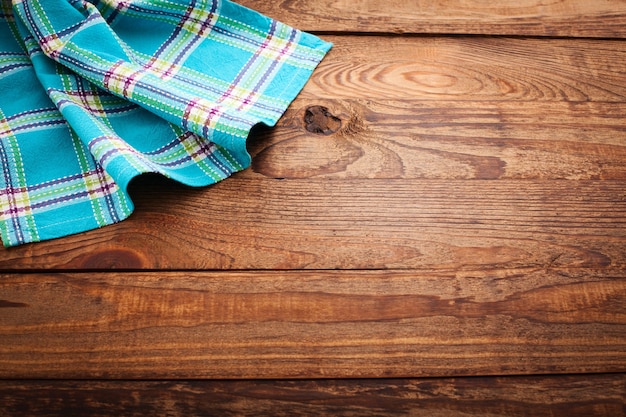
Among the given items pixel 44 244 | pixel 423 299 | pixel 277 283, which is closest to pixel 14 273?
pixel 44 244

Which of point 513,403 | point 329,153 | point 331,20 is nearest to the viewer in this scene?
point 513,403

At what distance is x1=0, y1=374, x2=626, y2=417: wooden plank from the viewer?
0.54 meters

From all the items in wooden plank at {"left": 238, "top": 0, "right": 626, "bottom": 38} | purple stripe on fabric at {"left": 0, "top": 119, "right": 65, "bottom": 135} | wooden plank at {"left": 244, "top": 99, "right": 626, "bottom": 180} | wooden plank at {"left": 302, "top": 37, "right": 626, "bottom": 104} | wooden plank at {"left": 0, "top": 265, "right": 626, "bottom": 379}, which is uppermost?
wooden plank at {"left": 238, "top": 0, "right": 626, "bottom": 38}

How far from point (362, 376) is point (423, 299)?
0.34ft

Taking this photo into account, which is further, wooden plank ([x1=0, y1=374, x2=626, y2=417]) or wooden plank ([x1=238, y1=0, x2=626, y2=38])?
wooden plank ([x1=238, y1=0, x2=626, y2=38])

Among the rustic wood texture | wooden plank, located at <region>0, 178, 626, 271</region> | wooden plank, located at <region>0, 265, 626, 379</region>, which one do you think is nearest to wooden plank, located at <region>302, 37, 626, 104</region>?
the rustic wood texture

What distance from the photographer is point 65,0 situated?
0.72 meters

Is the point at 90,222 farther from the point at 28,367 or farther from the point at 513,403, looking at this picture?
the point at 513,403

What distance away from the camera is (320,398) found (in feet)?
1.81

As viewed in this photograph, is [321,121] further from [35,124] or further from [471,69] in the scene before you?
[35,124]

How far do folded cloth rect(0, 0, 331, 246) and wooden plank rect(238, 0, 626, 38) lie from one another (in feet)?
0.19

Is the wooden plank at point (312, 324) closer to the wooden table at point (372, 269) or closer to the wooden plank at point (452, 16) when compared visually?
the wooden table at point (372, 269)

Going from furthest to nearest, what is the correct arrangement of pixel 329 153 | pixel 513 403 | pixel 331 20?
pixel 331 20
pixel 329 153
pixel 513 403

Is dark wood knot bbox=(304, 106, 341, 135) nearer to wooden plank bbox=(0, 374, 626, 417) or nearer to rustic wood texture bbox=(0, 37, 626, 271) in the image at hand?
rustic wood texture bbox=(0, 37, 626, 271)
